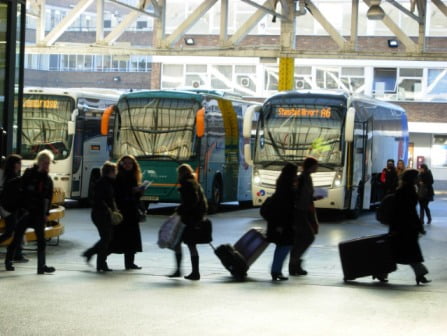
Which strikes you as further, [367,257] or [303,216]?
[303,216]

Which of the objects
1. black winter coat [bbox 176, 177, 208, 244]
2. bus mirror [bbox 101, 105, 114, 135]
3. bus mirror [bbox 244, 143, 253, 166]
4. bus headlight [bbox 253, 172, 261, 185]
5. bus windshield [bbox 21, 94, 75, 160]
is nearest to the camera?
black winter coat [bbox 176, 177, 208, 244]

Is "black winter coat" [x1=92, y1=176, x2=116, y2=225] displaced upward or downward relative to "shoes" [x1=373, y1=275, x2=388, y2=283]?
upward

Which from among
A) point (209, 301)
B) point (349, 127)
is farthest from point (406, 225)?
point (349, 127)

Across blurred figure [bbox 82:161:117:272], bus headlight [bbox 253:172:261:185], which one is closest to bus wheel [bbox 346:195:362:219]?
bus headlight [bbox 253:172:261:185]

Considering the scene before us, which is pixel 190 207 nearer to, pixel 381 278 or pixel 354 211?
pixel 381 278

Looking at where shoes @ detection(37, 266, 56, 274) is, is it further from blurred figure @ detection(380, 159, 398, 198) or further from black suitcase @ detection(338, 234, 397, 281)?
blurred figure @ detection(380, 159, 398, 198)

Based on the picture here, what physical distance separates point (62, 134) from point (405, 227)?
17.7 metres

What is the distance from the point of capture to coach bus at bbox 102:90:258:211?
29.0 m

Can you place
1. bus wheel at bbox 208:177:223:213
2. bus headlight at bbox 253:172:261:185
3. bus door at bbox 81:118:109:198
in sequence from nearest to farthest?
bus headlight at bbox 253:172:261:185 < bus wheel at bbox 208:177:223:213 < bus door at bbox 81:118:109:198

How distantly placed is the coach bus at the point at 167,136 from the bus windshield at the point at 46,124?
1948 millimetres

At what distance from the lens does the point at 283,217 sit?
15250mm

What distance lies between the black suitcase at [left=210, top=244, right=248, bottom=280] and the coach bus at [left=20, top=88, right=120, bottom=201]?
15794mm

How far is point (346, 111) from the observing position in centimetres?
2855

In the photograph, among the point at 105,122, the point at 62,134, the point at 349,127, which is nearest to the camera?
the point at 349,127
